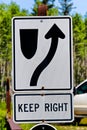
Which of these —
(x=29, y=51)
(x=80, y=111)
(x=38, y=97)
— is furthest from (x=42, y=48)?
(x=80, y=111)

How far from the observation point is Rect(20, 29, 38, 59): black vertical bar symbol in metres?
3.94

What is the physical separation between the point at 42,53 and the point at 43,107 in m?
0.37

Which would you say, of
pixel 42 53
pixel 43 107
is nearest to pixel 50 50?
pixel 42 53

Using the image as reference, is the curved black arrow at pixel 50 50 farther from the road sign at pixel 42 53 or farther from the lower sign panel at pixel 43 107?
the lower sign panel at pixel 43 107

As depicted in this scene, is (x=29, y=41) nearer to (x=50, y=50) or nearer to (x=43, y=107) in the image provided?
(x=50, y=50)

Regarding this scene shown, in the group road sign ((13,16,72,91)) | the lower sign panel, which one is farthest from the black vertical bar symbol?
the lower sign panel

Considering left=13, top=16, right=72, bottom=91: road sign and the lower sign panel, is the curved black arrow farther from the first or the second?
the lower sign panel

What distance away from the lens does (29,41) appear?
395 centimetres

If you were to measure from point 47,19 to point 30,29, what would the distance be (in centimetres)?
15

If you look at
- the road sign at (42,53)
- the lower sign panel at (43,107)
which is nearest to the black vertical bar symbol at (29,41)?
the road sign at (42,53)

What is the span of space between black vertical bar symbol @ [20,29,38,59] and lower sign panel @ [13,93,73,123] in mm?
297

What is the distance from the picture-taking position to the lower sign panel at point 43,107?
392cm

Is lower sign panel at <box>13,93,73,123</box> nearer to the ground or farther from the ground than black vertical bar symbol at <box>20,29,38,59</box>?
nearer to the ground

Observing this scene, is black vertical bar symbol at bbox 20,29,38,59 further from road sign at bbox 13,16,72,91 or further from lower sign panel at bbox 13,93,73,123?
lower sign panel at bbox 13,93,73,123
